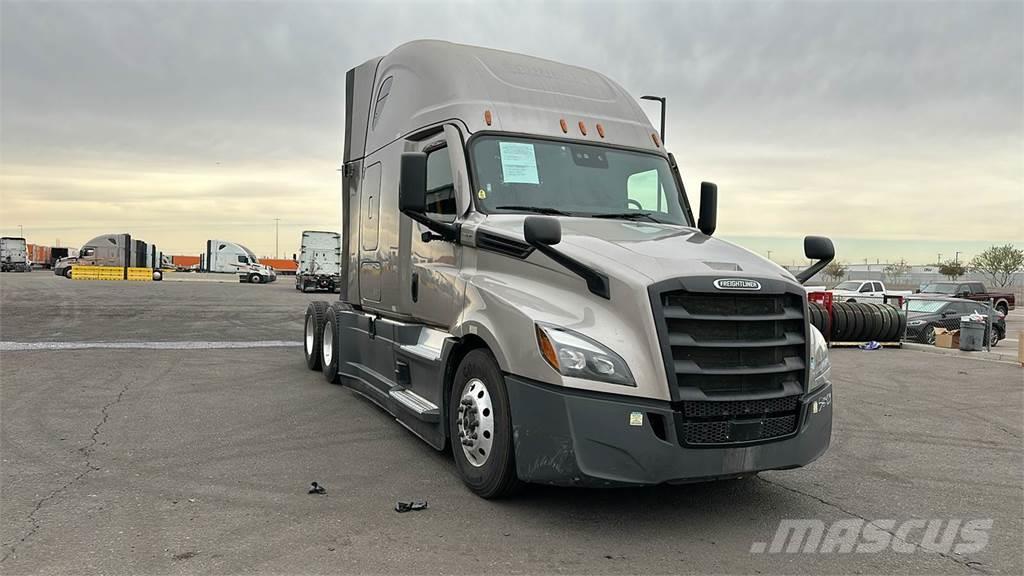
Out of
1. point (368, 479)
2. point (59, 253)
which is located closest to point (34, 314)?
point (368, 479)

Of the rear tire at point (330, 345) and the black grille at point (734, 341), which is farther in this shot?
the rear tire at point (330, 345)

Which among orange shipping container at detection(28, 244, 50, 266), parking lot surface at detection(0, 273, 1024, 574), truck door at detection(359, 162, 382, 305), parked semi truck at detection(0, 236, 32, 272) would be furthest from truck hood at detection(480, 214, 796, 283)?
orange shipping container at detection(28, 244, 50, 266)

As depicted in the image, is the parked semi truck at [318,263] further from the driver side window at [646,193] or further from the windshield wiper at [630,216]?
the windshield wiper at [630,216]

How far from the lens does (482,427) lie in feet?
16.3

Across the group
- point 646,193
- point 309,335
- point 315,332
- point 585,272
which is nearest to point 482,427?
point 585,272

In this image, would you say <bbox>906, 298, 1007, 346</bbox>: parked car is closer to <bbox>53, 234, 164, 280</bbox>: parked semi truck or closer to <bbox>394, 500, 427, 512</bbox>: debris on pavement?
<bbox>394, 500, 427, 512</bbox>: debris on pavement

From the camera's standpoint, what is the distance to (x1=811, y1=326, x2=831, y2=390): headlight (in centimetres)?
490

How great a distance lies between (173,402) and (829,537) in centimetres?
676

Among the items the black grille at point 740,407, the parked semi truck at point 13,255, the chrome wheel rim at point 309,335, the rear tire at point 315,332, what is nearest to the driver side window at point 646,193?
the black grille at point 740,407

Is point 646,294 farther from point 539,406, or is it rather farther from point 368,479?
point 368,479

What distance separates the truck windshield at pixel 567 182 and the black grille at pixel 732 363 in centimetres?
151

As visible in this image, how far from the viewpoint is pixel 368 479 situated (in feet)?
17.8

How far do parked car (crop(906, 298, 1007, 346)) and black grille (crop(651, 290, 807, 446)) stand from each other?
17110 millimetres

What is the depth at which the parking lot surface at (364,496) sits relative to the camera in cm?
400
